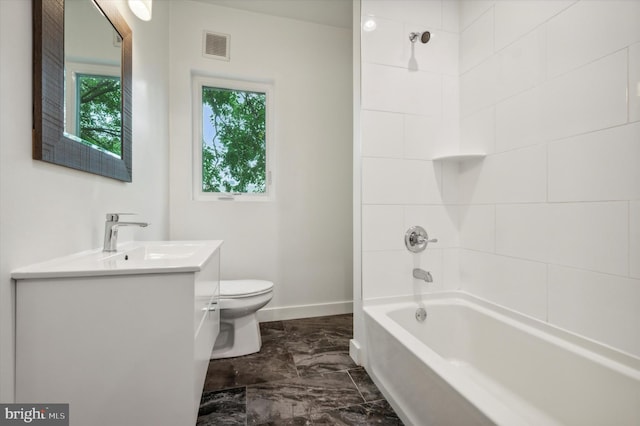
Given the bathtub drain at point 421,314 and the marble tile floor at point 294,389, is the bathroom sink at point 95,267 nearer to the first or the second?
the marble tile floor at point 294,389

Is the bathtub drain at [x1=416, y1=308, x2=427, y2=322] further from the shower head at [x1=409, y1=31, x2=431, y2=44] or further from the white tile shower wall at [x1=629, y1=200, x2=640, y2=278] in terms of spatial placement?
the shower head at [x1=409, y1=31, x2=431, y2=44]

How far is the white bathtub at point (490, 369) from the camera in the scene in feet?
3.09

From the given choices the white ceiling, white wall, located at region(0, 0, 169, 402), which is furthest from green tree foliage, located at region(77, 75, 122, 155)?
the white ceiling

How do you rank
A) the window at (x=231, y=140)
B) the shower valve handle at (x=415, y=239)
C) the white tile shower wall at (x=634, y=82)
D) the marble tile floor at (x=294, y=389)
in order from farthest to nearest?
1. the window at (x=231, y=140)
2. the shower valve handle at (x=415, y=239)
3. the marble tile floor at (x=294, y=389)
4. the white tile shower wall at (x=634, y=82)

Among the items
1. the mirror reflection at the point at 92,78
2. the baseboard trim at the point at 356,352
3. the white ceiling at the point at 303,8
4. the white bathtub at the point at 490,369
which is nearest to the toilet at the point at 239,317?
the baseboard trim at the point at 356,352

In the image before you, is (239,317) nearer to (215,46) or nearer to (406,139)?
(406,139)

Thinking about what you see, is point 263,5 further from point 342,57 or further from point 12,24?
point 12,24

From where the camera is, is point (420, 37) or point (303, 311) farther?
point (303, 311)

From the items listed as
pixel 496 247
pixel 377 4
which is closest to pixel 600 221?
pixel 496 247

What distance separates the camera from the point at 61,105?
96 cm

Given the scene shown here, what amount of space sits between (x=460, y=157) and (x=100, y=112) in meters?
1.84

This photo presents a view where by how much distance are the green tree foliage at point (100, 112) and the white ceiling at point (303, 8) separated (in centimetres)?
149

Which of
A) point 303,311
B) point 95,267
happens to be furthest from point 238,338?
point 95,267

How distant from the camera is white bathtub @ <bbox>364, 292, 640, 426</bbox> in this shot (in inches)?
37.0
